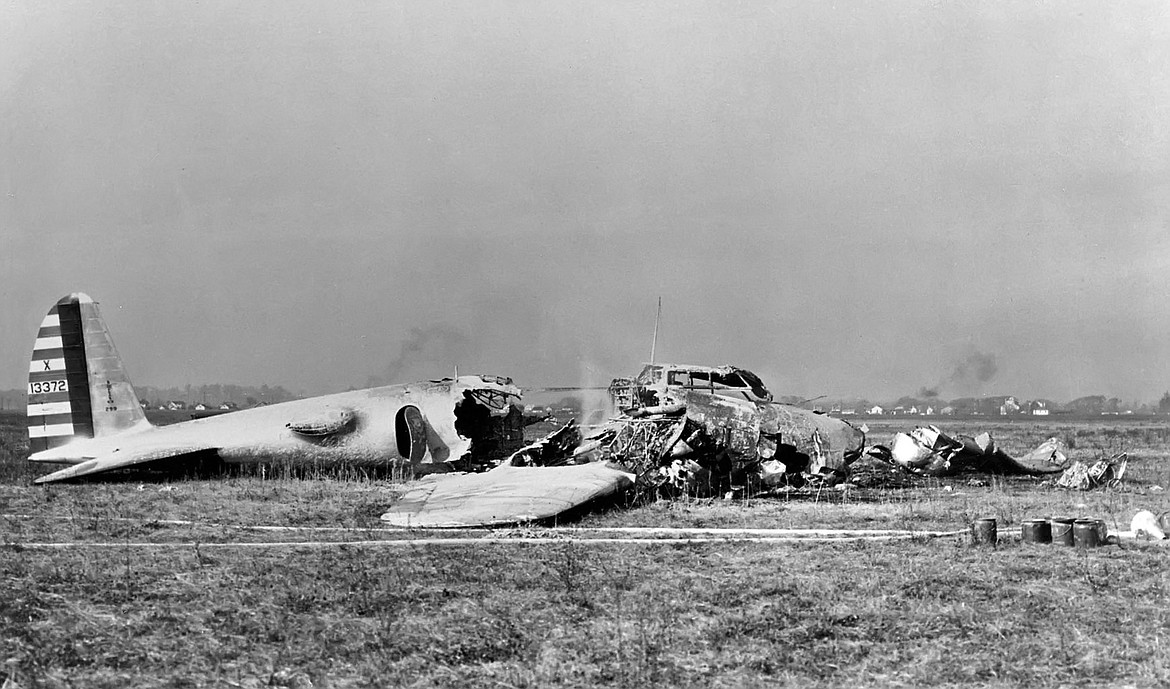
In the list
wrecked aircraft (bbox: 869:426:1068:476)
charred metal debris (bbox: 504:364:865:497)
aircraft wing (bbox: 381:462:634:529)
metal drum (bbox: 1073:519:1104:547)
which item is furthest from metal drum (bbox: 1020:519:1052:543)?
wrecked aircraft (bbox: 869:426:1068:476)

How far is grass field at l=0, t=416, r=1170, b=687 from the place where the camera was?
513cm

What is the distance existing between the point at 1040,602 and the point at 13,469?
63.2ft

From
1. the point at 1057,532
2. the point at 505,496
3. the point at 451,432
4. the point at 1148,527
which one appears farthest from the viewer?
the point at 451,432

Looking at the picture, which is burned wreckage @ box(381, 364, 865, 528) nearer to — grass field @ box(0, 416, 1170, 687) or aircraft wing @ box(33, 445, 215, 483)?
grass field @ box(0, 416, 1170, 687)

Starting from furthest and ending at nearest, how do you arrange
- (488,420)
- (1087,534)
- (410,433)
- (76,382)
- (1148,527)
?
(488,420) < (76,382) < (410,433) < (1148,527) < (1087,534)

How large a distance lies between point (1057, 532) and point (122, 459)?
14.0 m

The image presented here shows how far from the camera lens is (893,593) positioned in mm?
6957

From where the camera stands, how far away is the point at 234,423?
17188mm

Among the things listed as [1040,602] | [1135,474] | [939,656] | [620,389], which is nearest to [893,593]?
[1040,602]

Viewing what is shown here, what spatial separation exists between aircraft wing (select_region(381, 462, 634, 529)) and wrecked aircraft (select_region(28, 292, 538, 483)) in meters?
3.26

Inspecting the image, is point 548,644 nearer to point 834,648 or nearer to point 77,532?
point 834,648

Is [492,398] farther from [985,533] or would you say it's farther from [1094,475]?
[985,533]

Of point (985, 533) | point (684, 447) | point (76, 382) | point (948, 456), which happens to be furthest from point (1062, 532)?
point (76, 382)

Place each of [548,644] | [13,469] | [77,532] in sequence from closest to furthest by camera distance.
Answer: [548,644]
[77,532]
[13,469]
